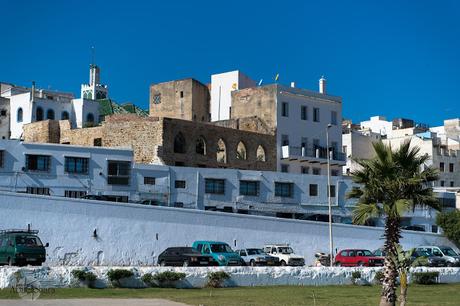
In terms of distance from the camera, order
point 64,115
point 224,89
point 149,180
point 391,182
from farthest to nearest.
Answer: point 64,115 → point 224,89 → point 149,180 → point 391,182

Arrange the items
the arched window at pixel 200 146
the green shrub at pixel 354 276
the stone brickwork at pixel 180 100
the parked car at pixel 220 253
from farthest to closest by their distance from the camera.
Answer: the stone brickwork at pixel 180 100 < the arched window at pixel 200 146 < the parked car at pixel 220 253 < the green shrub at pixel 354 276

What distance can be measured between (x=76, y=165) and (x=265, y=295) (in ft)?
89.0

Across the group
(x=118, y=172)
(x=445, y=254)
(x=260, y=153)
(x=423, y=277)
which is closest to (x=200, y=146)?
(x=260, y=153)

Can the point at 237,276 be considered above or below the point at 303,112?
below

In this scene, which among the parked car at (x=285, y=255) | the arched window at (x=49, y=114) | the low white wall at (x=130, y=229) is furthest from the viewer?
the arched window at (x=49, y=114)

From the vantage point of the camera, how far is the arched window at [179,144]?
2522 inches

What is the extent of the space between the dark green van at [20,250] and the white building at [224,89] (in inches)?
1694

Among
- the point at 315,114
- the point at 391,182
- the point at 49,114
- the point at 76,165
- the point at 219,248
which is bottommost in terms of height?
the point at 219,248

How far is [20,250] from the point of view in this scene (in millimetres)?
33781

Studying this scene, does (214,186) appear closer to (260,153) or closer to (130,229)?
(130,229)

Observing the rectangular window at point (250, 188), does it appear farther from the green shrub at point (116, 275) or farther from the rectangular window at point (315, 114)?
the green shrub at point (116, 275)

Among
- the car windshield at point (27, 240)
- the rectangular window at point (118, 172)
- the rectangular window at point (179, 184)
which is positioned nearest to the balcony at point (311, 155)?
the rectangular window at point (179, 184)

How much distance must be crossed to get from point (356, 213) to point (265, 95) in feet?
129

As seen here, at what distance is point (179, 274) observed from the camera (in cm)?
3244
